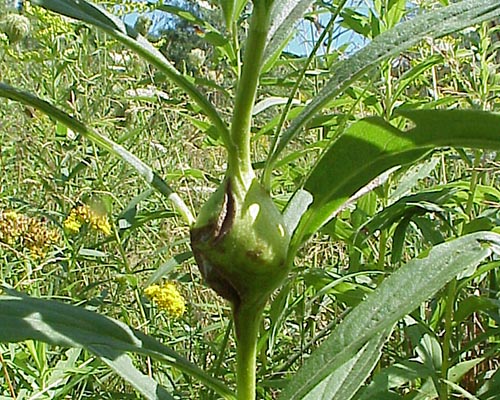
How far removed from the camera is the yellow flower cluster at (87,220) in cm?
135

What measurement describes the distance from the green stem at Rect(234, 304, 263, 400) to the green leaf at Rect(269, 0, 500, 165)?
4.9 inches

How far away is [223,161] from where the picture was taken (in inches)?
84.2

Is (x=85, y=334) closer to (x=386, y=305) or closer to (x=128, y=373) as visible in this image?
(x=128, y=373)

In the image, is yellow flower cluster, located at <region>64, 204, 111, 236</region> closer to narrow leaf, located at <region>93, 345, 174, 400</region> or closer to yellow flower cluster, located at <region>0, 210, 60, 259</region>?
yellow flower cluster, located at <region>0, 210, 60, 259</region>

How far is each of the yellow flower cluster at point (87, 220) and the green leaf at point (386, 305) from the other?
81 centimetres

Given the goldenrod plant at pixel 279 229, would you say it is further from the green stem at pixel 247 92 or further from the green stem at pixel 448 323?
the green stem at pixel 448 323

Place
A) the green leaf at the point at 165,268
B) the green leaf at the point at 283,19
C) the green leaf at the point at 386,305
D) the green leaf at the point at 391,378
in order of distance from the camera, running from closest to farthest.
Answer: the green leaf at the point at 386,305
the green leaf at the point at 283,19
the green leaf at the point at 391,378
the green leaf at the point at 165,268

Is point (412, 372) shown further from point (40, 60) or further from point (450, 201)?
point (40, 60)

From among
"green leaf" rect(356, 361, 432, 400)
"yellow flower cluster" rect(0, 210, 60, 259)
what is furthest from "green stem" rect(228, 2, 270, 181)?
"yellow flower cluster" rect(0, 210, 60, 259)

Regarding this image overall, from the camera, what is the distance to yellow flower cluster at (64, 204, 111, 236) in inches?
53.1

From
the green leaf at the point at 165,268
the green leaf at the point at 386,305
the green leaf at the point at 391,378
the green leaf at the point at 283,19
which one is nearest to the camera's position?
the green leaf at the point at 386,305

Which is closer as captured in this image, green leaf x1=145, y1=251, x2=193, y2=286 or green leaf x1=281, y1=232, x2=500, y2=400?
green leaf x1=281, y1=232, x2=500, y2=400

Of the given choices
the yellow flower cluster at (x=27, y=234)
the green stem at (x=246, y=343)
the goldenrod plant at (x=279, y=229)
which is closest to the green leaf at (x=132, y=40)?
the goldenrod plant at (x=279, y=229)

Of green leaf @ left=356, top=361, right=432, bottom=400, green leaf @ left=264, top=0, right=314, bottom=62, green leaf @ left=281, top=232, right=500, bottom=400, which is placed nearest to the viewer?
green leaf @ left=281, top=232, right=500, bottom=400
